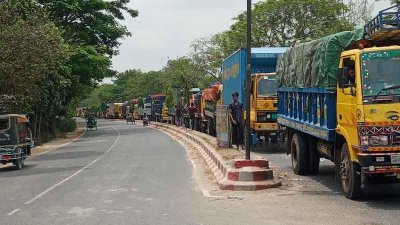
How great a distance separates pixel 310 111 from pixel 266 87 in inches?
282

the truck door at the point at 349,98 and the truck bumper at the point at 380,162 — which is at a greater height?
the truck door at the point at 349,98

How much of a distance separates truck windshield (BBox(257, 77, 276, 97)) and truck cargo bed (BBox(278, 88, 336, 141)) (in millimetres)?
3774

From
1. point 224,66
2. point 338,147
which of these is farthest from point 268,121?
point 338,147

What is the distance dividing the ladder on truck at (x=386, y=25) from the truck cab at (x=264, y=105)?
8.61 metres

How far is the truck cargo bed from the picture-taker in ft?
32.5

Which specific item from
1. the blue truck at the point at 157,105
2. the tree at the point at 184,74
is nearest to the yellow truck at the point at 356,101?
the blue truck at the point at 157,105

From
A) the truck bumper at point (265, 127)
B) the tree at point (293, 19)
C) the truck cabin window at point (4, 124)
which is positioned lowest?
the truck bumper at point (265, 127)

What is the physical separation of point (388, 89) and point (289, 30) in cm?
3850

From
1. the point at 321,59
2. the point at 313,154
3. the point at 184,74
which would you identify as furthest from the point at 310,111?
the point at 184,74

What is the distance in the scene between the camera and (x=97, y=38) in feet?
150

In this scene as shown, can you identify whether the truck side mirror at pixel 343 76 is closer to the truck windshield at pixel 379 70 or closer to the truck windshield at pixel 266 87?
the truck windshield at pixel 379 70

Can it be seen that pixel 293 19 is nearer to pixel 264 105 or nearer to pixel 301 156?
pixel 264 105

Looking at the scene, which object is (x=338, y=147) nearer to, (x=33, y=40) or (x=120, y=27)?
(x=33, y=40)

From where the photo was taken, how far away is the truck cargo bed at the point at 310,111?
990 cm
